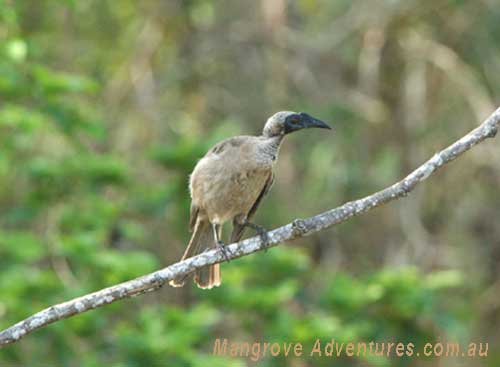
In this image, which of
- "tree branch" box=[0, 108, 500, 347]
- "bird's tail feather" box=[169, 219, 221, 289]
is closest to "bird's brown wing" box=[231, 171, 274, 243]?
"bird's tail feather" box=[169, 219, 221, 289]

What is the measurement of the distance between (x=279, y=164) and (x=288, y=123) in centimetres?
439

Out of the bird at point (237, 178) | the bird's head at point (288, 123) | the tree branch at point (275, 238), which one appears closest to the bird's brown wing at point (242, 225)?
the bird at point (237, 178)

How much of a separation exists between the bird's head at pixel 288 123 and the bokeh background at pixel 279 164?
192 centimetres

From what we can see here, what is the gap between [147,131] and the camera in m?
9.59

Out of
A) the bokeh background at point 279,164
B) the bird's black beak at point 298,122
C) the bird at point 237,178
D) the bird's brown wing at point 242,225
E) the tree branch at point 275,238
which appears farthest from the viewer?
the bokeh background at point 279,164

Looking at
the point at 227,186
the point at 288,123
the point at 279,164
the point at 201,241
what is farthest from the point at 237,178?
the point at 279,164

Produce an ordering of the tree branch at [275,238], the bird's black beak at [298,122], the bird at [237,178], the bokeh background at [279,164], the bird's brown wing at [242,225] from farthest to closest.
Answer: the bokeh background at [279,164]
the bird's brown wing at [242,225]
the bird at [237,178]
the bird's black beak at [298,122]
the tree branch at [275,238]

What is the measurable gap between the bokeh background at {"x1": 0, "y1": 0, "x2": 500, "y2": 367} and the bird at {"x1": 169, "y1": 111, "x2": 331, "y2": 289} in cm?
121

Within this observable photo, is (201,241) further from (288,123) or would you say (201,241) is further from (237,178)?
(288,123)

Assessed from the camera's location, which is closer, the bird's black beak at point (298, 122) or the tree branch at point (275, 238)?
the tree branch at point (275, 238)

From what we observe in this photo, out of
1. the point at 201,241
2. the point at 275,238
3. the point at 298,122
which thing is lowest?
the point at 275,238

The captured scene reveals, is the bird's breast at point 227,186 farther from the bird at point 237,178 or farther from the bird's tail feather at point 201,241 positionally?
the bird's tail feather at point 201,241

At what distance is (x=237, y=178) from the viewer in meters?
5.68

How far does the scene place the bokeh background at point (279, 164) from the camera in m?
7.47
